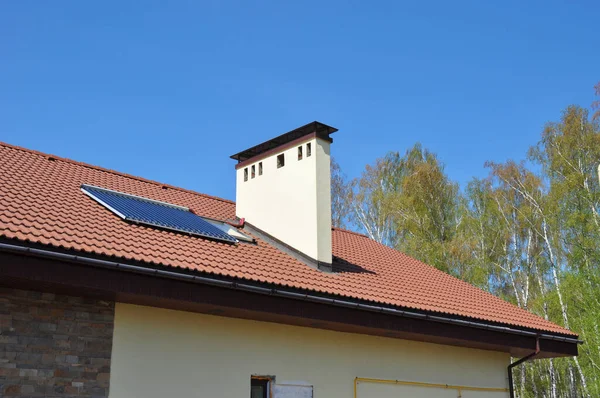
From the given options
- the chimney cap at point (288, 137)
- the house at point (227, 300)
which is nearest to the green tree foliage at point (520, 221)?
the house at point (227, 300)

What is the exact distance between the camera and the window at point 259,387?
30.9 feet

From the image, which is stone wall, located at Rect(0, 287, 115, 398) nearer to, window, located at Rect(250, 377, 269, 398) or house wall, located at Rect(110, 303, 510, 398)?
house wall, located at Rect(110, 303, 510, 398)

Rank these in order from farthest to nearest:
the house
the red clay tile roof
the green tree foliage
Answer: the green tree foliage
the red clay tile roof
the house

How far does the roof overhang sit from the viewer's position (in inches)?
278

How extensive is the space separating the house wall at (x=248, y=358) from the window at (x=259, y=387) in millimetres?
127

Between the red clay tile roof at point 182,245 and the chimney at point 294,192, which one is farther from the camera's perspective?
the chimney at point 294,192

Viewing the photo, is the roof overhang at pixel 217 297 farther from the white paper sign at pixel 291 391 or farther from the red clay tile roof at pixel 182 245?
the white paper sign at pixel 291 391

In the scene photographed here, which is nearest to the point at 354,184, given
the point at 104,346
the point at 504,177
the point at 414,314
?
the point at 504,177

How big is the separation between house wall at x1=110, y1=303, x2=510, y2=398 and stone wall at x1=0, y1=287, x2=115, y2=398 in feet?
0.85

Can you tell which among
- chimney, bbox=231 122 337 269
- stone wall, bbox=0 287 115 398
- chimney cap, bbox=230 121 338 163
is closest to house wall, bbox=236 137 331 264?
chimney, bbox=231 122 337 269

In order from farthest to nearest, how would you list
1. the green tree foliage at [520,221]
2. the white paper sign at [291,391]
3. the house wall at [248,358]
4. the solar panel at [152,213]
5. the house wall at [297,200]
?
1. the green tree foliage at [520,221]
2. the house wall at [297,200]
3. the solar panel at [152,213]
4. the white paper sign at [291,391]
5. the house wall at [248,358]

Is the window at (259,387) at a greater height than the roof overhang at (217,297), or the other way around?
the roof overhang at (217,297)

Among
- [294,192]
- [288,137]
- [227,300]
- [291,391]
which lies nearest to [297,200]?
[294,192]

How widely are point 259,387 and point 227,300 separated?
1747 mm
